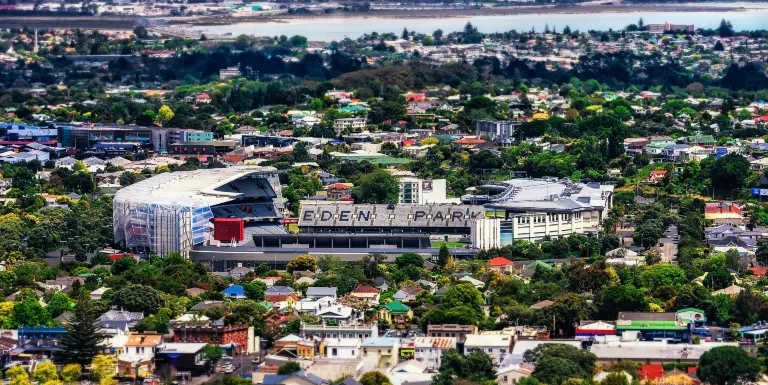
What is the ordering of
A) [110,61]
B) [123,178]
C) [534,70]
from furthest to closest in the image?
1. [110,61]
2. [534,70]
3. [123,178]

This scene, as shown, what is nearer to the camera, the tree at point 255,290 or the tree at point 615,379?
the tree at point 615,379

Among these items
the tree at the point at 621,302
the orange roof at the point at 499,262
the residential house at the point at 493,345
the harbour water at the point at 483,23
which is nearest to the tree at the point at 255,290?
the orange roof at the point at 499,262

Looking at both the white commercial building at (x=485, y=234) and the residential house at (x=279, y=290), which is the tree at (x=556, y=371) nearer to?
the residential house at (x=279, y=290)

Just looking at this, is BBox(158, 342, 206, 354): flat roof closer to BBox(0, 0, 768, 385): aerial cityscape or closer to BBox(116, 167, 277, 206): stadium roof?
BBox(0, 0, 768, 385): aerial cityscape

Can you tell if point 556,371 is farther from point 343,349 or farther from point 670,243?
point 670,243

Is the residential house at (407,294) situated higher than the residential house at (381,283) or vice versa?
the residential house at (407,294)

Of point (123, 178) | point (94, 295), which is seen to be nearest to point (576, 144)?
point (123, 178)

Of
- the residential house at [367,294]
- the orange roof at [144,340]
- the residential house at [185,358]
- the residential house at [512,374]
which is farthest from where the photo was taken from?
the residential house at [367,294]

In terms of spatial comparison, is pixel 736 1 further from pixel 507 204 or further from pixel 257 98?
pixel 507 204
